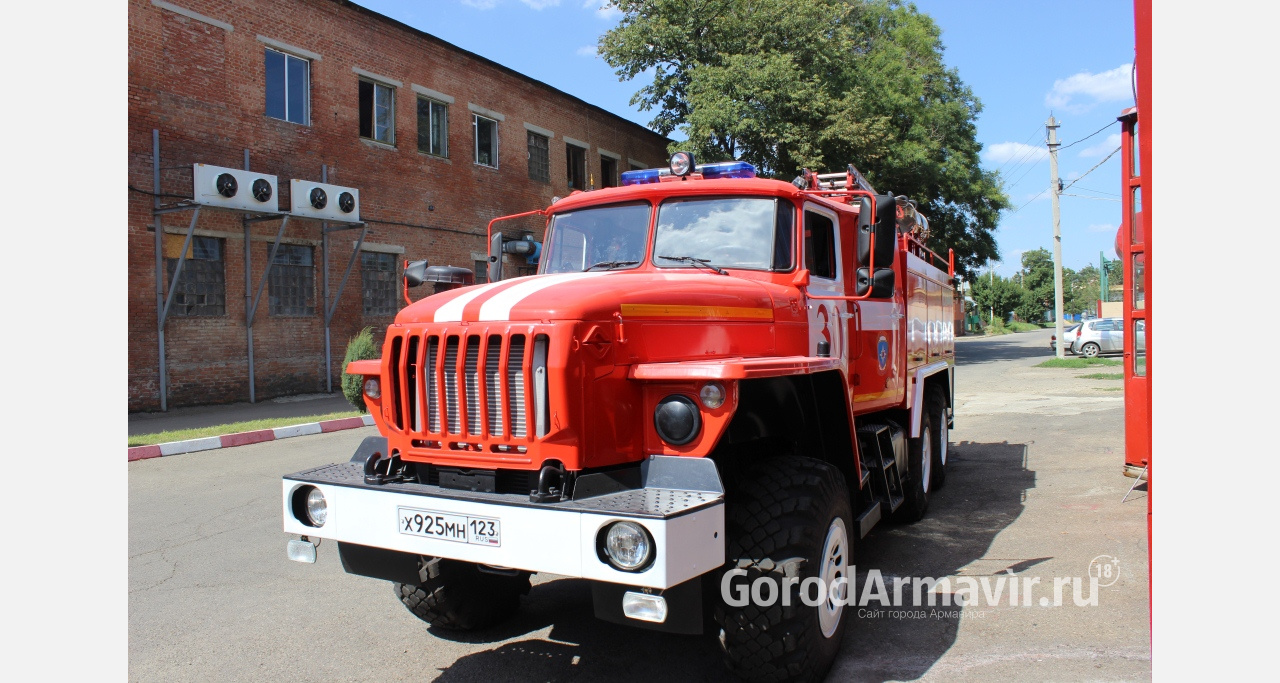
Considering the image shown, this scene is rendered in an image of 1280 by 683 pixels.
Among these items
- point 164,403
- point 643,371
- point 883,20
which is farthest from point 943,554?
point 883,20

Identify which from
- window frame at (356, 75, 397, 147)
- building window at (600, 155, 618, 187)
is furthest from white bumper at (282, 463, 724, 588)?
building window at (600, 155, 618, 187)

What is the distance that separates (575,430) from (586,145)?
75.3 ft

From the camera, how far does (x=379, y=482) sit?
3701mm

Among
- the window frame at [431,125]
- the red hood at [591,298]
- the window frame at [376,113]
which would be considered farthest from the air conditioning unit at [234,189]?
the red hood at [591,298]

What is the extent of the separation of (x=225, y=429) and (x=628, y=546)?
1057 centimetres

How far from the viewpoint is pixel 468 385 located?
3523 millimetres

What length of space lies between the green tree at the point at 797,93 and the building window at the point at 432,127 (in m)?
5.93

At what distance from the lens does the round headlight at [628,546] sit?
115 inches

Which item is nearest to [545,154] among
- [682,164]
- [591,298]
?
[682,164]

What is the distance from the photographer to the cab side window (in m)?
4.79

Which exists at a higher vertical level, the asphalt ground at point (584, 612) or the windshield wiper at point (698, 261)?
the windshield wiper at point (698, 261)

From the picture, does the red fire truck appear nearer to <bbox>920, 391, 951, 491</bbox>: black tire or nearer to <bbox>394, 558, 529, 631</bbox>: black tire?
<bbox>394, 558, 529, 631</bbox>: black tire

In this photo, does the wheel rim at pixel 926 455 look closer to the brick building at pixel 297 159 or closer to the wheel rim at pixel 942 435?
the wheel rim at pixel 942 435

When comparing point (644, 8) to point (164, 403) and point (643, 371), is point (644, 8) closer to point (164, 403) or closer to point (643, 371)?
point (164, 403)
